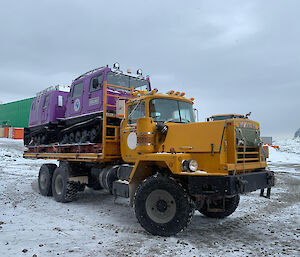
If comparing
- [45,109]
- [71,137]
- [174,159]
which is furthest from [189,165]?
[45,109]

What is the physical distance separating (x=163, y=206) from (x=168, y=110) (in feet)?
7.69

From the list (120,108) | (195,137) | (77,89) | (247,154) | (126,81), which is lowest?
(247,154)

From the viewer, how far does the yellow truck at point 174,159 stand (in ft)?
17.1

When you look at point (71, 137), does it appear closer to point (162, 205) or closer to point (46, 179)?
point (46, 179)

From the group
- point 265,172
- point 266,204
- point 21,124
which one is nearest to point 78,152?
point 265,172

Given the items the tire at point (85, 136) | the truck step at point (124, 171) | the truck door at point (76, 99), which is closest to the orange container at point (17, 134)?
the truck door at point (76, 99)

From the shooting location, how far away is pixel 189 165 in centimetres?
522

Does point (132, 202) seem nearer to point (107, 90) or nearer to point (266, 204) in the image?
point (107, 90)

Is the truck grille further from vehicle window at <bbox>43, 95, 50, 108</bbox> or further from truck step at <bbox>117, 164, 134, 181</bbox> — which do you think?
vehicle window at <bbox>43, 95, 50, 108</bbox>

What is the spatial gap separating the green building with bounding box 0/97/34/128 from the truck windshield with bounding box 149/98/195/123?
39271 millimetres

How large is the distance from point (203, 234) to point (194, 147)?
1.83 m

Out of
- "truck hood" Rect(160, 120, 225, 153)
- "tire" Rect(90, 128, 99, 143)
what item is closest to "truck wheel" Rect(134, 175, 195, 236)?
"truck hood" Rect(160, 120, 225, 153)

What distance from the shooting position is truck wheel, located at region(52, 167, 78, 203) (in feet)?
29.0

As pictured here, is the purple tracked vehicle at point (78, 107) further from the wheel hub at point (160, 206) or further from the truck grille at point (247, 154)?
the truck grille at point (247, 154)
